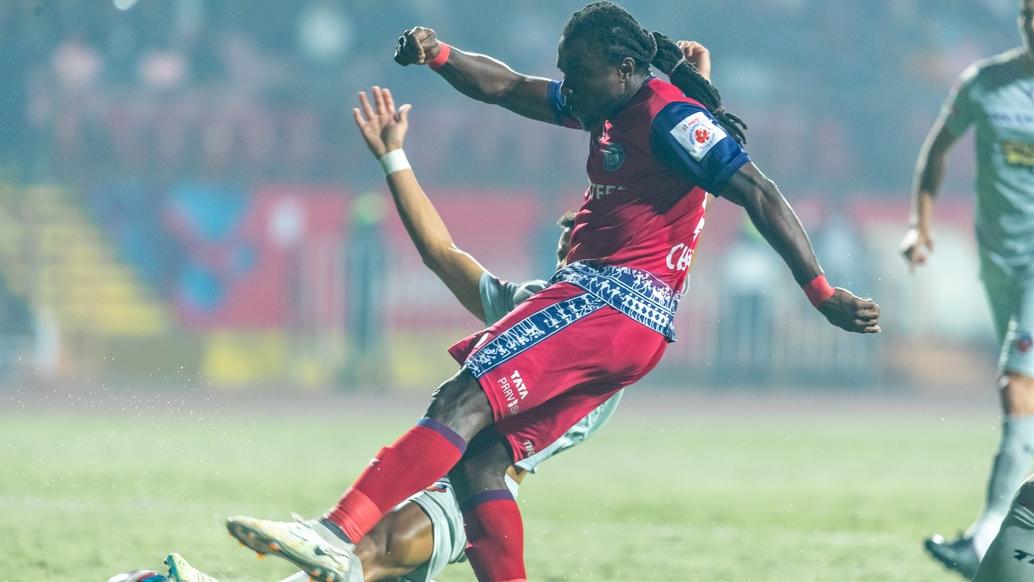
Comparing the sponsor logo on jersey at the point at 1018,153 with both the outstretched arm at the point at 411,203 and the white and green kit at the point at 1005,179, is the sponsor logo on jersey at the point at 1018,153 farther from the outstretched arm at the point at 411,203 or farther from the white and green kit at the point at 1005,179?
the outstretched arm at the point at 411,203

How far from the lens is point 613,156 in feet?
13.7

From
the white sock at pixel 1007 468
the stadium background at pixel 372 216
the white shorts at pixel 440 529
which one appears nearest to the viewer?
the white shorts at pixel 440 529

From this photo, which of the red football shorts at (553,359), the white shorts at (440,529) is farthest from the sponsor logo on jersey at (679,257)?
the white shorts at (440,529)

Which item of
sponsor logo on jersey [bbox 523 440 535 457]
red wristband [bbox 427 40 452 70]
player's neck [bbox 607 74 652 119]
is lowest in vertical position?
sponsor logo on jersey [bbox 523 440 535 457]

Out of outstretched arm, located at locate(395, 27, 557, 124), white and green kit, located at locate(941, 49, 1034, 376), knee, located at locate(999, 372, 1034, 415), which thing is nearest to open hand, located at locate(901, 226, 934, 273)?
white and green kit, located at locate(941, 49, 1034, 376)

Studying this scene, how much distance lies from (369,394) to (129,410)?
3.35m

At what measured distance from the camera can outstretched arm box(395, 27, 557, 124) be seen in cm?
479

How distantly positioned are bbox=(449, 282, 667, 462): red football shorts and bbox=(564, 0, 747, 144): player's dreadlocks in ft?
2.14

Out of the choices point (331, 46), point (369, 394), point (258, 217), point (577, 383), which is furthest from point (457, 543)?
point (331, 46)

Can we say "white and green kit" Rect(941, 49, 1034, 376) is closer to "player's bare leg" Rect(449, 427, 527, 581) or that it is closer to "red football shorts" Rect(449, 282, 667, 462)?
"red football shorts" Rect(449, 282, 667, 462)

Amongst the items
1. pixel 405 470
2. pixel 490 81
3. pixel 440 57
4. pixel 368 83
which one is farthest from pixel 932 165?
pixel 368 83

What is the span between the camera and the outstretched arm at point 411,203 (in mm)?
4758

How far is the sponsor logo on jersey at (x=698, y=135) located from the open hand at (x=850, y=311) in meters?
0.53

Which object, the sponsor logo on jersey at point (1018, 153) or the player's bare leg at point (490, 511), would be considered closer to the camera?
the player's bare leg at point (490, 511)
